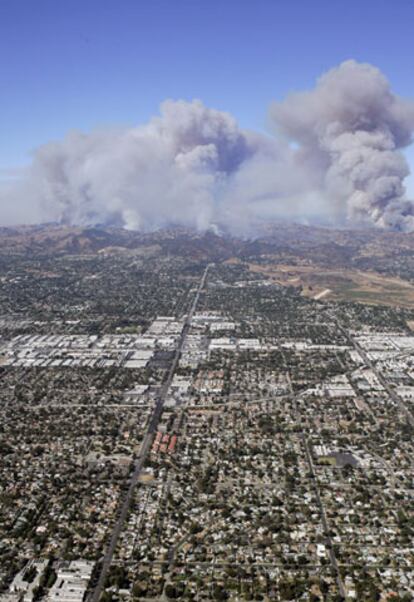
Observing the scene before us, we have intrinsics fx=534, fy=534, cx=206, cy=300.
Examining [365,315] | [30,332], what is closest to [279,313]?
[365,315]

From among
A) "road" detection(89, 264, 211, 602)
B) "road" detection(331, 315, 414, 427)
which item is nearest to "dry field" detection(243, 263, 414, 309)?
"road" detection(331, 315, 414, 427)

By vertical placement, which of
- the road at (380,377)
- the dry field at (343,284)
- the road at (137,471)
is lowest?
the dry field at (343,284)

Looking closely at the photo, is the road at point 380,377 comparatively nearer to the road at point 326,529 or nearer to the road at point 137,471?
the road at point 326,529

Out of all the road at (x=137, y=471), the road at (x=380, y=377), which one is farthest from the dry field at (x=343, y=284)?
the road at (x=137, y=471)

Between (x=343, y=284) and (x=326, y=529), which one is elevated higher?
(x=326, y=529)

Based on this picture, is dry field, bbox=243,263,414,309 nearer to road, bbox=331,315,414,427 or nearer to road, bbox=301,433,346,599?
road, bbox=331,315,414,427

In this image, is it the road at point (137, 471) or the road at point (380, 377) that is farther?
the road at point (380, 377)

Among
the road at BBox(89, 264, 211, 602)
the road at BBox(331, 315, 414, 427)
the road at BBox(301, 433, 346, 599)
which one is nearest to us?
the road at BBox(301, 433, 346, 599)

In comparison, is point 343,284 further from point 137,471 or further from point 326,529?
point 326,529

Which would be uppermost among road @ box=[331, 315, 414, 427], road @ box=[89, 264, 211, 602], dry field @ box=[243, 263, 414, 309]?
road @ box=[89, 264, 211, 602]

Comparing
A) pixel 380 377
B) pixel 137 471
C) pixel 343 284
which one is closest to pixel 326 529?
pixel 137 471

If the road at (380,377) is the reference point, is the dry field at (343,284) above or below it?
below

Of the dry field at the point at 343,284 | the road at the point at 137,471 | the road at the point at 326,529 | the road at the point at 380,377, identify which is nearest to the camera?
the road at the point at 326,529
